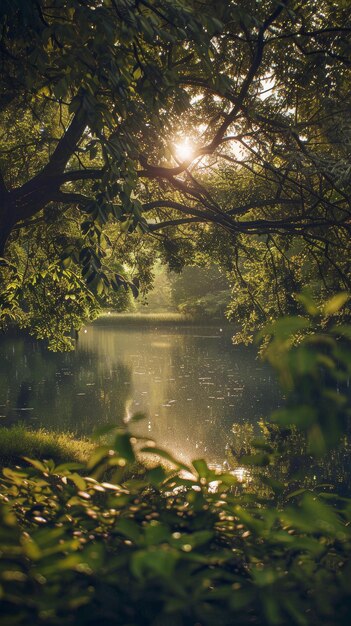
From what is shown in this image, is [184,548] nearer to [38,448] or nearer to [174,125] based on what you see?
[174,125]

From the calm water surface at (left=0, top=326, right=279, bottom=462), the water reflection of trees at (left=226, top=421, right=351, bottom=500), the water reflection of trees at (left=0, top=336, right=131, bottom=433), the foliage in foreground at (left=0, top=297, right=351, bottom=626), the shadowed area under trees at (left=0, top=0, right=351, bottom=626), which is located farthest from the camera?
the water reflection of trees at (left=0, top=336, right=131, bottom=433)

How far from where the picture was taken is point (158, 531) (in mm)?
2148

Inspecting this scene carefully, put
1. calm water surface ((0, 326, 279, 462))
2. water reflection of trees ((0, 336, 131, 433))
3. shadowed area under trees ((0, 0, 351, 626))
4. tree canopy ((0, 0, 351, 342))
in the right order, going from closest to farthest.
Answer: shadowed area under trees ((0, 0, 351, 626))
tree canopy ((0, 0, 351, 342))
calm water surface ((0, 326, 279, 462))
water reflection of trees ((0, 336, 131, 433))

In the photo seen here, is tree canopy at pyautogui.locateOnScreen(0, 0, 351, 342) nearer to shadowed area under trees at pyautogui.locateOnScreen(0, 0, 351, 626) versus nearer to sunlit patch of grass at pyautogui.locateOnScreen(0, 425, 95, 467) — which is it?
shadowed area under trees at pyautogui.locateOnScreen(0, 0, 351, 626)

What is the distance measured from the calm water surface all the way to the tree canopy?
3260 millimetres

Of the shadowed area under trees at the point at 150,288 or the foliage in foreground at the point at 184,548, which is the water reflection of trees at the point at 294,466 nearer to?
the shadowed area under trees at the point at 150,288

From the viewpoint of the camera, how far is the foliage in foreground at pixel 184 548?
208 cm

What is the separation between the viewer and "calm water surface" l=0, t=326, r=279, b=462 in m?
22.9

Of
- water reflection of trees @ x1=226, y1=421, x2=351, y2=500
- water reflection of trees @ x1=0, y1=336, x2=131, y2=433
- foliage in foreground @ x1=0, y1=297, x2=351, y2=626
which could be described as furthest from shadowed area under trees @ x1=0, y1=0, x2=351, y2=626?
water reflection of trees @ x1=0, y1=336, x2=131, y2=433

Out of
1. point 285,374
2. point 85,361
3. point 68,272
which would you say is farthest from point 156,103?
point 85,361

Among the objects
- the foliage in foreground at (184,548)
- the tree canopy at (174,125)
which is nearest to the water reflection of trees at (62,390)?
the tree canopy at (174,125)

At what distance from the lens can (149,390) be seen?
32.5 metres

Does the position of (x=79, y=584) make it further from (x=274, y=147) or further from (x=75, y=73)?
(x=274, y=147)

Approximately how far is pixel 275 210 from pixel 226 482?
1300 centimetres
